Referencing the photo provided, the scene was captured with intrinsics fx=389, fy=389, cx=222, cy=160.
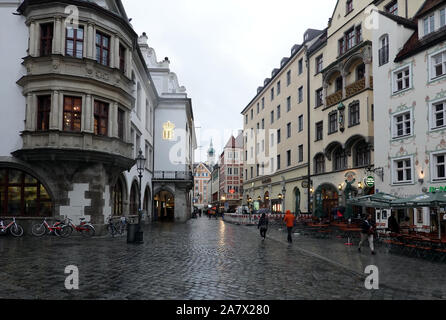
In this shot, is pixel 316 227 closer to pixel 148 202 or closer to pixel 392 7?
pixel 392 7

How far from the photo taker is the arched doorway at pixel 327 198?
32688 mm

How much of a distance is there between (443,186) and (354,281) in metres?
14.2

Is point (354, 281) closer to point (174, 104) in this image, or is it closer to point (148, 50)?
point (174, 104)

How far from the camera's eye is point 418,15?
23.2m

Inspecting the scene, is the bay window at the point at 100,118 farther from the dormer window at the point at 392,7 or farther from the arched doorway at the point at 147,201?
the dormer window at the point at 392,7

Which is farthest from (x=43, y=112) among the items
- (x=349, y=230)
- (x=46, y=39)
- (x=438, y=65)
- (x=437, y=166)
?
(x=438, y=65)

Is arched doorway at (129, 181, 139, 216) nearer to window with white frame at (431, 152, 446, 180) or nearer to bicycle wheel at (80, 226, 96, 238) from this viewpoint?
bicycle wheel at (80, 226, 96, 238)

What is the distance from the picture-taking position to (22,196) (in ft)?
68.1

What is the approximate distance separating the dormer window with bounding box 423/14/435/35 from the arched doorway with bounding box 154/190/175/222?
30835mm

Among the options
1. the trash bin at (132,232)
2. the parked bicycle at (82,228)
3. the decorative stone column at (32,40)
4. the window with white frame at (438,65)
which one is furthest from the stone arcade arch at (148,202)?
the window with white frame at (438,65)

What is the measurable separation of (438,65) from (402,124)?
402 cm

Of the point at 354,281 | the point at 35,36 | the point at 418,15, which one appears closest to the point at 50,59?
the point at 35,36

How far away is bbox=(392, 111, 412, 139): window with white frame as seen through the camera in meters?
23.5
